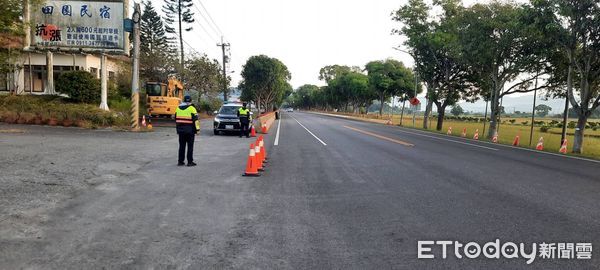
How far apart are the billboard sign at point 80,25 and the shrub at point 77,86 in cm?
256

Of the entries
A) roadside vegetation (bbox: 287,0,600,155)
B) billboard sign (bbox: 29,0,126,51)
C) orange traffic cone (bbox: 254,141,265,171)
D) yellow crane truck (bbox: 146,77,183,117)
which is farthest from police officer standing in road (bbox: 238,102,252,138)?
roadside vegetation (bbox: 287,0,600,155)

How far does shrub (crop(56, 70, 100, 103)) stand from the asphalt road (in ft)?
48.4

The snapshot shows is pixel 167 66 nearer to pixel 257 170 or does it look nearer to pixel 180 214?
pixel 257 170

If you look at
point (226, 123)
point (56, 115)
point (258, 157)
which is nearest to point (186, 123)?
point (258, 157)

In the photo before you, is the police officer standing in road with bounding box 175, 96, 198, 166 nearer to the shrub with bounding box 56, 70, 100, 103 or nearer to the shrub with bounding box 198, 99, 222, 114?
the shrub with bounding box 56, 70, 100, 103

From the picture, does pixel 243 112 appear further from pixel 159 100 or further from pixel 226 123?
pixel 159 100

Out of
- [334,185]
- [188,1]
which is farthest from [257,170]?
[188,1]

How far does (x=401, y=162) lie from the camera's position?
38.3 ft

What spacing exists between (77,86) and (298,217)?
893 inches

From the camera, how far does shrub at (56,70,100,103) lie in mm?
23625

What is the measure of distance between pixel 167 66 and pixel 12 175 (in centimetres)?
3534

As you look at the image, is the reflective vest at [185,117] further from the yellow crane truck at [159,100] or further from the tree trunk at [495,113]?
the tree trunk at [495,113]

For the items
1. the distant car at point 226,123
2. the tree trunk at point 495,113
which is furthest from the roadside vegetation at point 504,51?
the distant car at point 226,123

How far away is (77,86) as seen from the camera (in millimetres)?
23656
